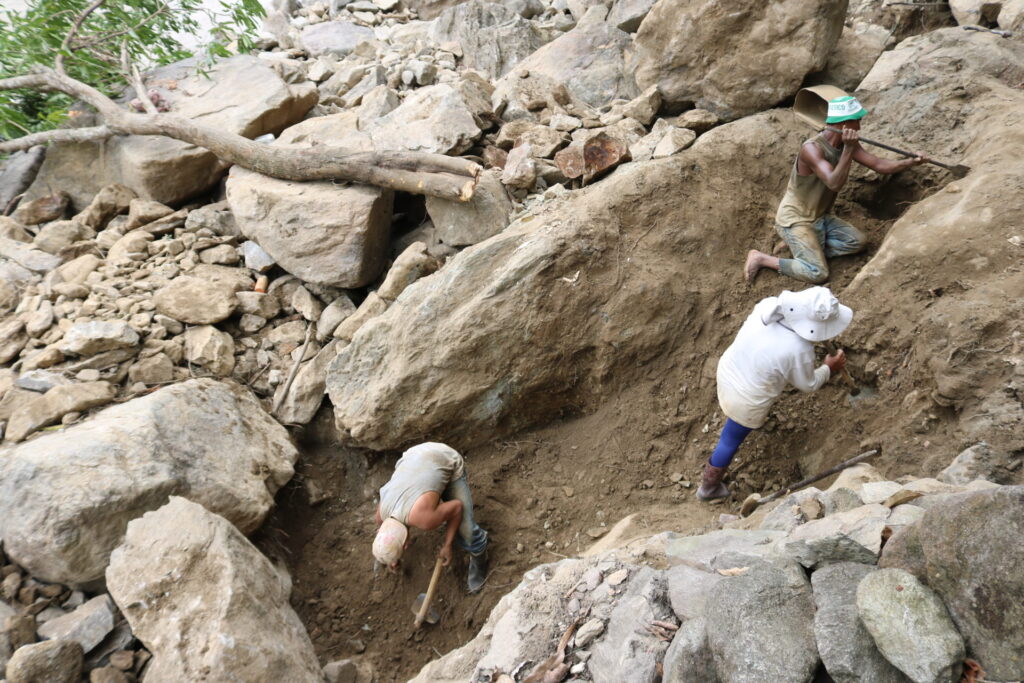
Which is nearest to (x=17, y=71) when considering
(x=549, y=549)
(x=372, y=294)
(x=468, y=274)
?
(x=372, y=294)

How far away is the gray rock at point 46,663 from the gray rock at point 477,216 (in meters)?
3.29

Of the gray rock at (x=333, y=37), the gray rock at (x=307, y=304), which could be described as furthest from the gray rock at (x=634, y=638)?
the gray rock at (x=333, y=37)

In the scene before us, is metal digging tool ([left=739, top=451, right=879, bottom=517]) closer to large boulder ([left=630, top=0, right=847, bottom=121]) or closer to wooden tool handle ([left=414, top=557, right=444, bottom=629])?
wooden tool handle ([left=414, top=557, right=444, bottom=629])

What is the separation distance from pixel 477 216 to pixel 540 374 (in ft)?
4.35

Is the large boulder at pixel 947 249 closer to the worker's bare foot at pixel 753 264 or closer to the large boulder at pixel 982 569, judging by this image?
the worker's bare foot at pixel 753 264

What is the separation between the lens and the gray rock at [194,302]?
4.61 m

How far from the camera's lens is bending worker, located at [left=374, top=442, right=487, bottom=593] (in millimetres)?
3383

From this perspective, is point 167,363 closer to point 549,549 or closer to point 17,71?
point 549,549

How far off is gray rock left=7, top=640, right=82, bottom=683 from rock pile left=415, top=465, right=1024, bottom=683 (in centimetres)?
168

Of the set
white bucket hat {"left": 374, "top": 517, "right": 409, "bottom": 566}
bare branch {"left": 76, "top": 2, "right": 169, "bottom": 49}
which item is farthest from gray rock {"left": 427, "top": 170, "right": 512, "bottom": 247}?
bare branch {"left": 76, "top": 2, "right": 169, "bottom": 49}

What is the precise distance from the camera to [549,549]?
3.68 metres

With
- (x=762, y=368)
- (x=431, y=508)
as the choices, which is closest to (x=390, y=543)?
(x=431, y=508)

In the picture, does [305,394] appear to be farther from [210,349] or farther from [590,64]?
[590,64]

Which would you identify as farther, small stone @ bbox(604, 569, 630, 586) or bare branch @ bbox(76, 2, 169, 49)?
bare branch @ bbox(76, 2, 169, 49)
